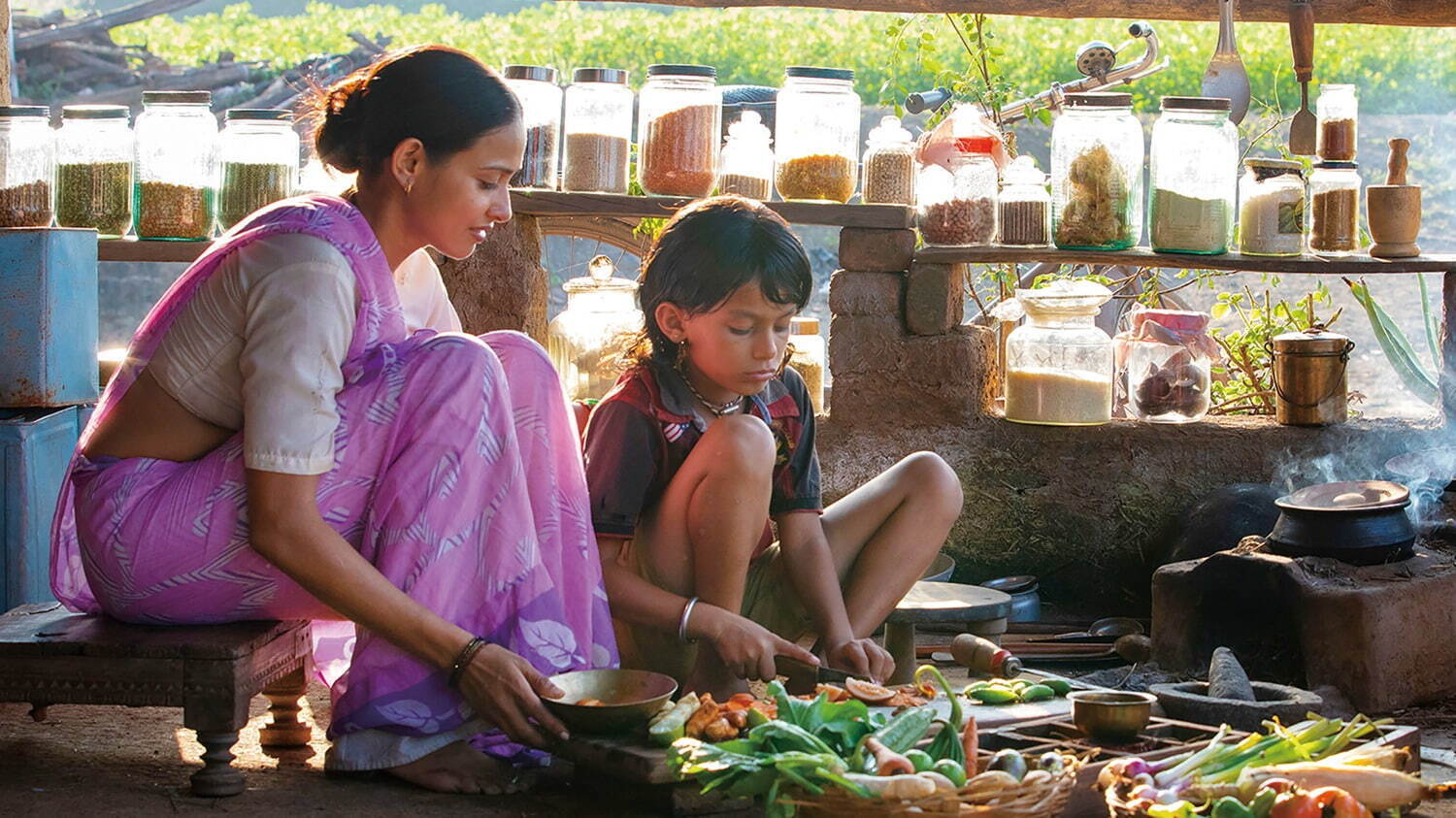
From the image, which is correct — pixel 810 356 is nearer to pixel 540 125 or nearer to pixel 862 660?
pixel 540 125

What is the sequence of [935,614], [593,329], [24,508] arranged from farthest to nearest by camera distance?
[593,329]
[24,508]
[935,614]

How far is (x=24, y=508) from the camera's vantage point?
135 inches

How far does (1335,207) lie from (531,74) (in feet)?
7.32

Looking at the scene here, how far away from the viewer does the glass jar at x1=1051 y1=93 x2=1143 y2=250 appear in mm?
4309

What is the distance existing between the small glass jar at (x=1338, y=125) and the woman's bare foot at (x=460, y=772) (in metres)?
2.99

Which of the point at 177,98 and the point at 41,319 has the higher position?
the point at 177,98

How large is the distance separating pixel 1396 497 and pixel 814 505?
1411 millimetres

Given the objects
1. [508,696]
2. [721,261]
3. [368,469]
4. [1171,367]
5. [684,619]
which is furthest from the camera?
[1171,367]

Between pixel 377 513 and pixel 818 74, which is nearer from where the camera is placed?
pixel 377 513

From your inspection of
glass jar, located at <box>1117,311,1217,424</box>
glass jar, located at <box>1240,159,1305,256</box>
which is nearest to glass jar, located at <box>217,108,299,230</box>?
glass jar, located at <box>1117,311,1217,424</box>

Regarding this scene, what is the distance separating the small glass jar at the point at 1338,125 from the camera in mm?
4312

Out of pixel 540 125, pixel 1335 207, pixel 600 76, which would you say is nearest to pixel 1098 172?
pixel 1335 207

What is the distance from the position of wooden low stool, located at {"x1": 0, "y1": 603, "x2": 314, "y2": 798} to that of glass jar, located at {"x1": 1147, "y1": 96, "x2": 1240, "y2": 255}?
2778 mm

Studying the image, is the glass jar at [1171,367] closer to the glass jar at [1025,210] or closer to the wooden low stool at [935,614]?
the glass jar at [1025,210]
